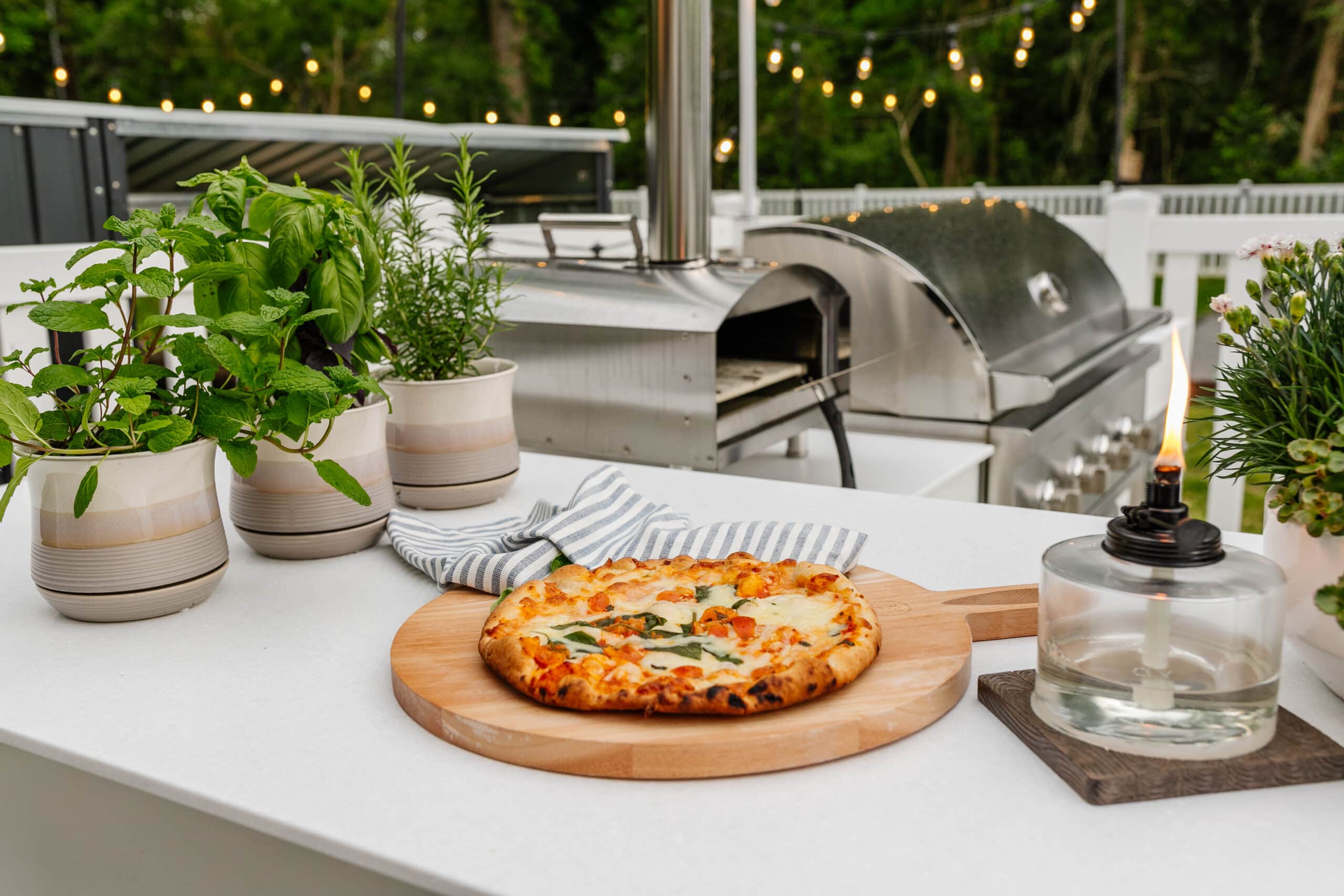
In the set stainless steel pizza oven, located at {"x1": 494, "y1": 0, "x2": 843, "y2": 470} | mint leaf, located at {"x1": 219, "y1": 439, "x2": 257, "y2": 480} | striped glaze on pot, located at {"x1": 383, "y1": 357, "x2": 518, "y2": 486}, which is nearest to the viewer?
mint leaf, located at {"x1": 219, "y1": 439, "x2": 257, "y2": 480}

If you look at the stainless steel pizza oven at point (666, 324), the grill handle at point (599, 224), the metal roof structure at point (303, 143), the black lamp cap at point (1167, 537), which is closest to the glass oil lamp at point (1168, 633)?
the black lamp cap at point (1167, 537)

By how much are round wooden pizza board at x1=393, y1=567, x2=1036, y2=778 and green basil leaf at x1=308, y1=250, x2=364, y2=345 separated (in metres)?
0.32

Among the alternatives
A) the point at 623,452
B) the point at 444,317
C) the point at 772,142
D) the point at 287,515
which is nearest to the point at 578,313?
the point at 623,452

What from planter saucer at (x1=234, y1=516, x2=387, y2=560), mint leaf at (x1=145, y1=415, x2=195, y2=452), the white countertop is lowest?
the white countertop

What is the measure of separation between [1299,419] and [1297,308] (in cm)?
8

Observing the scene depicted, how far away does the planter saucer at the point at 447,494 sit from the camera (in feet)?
4.29

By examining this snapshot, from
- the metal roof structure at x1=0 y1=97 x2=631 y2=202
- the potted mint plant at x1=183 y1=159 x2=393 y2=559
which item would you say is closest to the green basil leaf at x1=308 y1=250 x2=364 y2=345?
the potted mint plant at x1=183 y1=159 x2=393 y2=559

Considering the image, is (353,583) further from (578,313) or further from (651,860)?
(578,313)

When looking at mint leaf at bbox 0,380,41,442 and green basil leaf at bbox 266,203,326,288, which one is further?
green basil leaf at bbox 266,203,326,288

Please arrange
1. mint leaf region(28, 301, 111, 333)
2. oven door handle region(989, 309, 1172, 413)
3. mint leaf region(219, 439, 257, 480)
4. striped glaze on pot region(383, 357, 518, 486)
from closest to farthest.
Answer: mint leaf region(28, 301, 111, 333)
mint leaf region(219, 439, 257, 480)
striped glaze on pot region(383, 357, 518, 486)
oven door handle region(989, 309, 1172, 413)

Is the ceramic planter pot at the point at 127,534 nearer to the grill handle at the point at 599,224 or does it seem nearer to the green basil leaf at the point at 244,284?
the green basil leaf at the point at 244,284

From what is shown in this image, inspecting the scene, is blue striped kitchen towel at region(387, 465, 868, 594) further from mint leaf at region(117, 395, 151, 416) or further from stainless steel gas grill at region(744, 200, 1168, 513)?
stainless steel gas grill at region(744, 200, 1168, 513)

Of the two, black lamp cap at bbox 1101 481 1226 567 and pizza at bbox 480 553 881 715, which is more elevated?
black lamp cap at bbox 1101 481 1226 567

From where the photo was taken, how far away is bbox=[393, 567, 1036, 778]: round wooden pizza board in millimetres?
698
